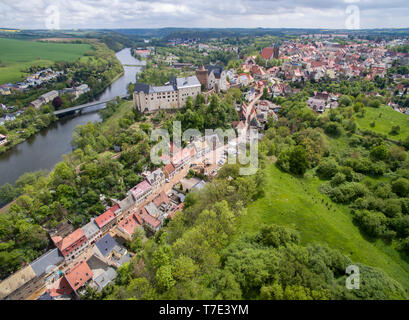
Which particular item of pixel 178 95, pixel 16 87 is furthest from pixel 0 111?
pixel 178 95

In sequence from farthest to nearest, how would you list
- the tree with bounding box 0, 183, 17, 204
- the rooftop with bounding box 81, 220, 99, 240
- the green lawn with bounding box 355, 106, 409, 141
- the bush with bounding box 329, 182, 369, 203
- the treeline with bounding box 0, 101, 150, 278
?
Answer: the green lawn with bounding box 355, 106, 409, 141, the tree with bounding box 0, 183, 17, 204, the bush with bounding box 329, 182, 369, 203, the rooftop with bounding box 81, 220, 99, 240, the treeline with bounding box 0, 101, 150, 278

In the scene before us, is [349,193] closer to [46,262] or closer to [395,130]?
[395,130]

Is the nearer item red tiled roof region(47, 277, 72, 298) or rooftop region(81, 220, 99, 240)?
red tiled roof region(47, 277, 72, 298)

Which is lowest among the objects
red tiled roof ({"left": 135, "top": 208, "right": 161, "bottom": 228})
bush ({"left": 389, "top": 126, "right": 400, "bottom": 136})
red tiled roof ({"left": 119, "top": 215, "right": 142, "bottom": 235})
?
red tiled roof ({"left": 119, "top": 215, "right": 142, "bottom": 235})

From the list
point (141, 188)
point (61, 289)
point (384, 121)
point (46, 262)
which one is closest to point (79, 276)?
point (61, 289)

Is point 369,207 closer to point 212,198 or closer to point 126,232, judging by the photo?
point 212,198

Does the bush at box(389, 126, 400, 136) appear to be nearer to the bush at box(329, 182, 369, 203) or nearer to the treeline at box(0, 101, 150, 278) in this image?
the bush at box(329, 182, 369, 203)

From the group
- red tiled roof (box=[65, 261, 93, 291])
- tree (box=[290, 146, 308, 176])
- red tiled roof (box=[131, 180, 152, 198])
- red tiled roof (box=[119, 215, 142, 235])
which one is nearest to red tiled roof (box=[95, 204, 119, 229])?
red tiled roof (box=[119, 215, 142, 235])
